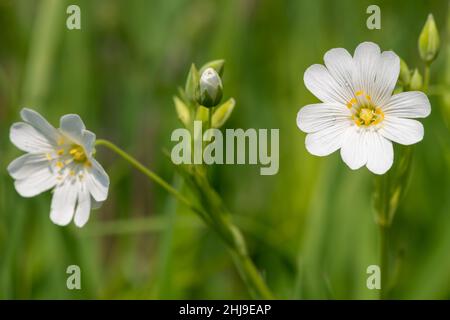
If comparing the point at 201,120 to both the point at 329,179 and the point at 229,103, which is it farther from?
the point at 329,179

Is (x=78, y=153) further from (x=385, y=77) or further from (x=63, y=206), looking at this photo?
(x=385, y=77)

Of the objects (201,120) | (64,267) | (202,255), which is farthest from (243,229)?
(201,120)

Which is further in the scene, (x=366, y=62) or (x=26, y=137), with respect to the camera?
(x=26, y=137)

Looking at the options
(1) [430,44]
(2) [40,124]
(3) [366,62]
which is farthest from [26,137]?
(1) [430,44]

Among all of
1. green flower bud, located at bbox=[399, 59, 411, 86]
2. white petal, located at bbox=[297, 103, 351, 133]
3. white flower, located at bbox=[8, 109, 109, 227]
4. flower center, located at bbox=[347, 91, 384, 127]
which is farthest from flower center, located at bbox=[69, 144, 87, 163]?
green flower bud, located at bbox=[399, 59, 411, 86]

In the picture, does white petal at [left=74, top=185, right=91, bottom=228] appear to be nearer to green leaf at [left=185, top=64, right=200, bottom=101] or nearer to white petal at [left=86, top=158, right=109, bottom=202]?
white petal at [left=86, top=158, right=109, bottom=202]

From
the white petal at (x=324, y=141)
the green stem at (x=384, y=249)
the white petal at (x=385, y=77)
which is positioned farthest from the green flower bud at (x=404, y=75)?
the green stem at (x=384, y=249)

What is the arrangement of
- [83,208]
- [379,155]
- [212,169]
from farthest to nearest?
[212,169]
[83,208]
[379,155]
